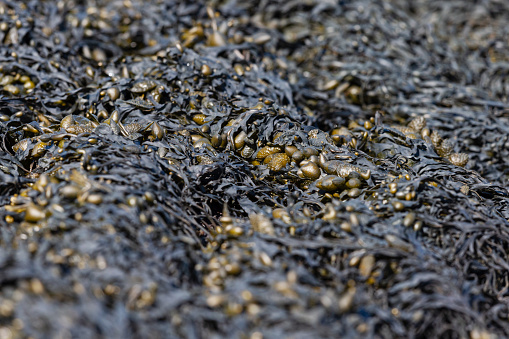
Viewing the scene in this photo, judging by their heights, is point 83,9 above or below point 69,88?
above

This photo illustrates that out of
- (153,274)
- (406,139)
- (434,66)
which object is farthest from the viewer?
(434,66)

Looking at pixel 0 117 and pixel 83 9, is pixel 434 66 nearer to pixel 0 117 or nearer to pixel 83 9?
pixel 83 9

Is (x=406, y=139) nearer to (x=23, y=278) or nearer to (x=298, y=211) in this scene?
(x=298, y=211)

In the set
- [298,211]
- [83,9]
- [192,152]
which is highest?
[83,9]

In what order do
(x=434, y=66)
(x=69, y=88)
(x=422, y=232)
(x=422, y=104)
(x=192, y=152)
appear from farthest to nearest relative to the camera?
(x=434, y=66) → (x=422, y=104) → (x=69, y=88) → (x=192, y=152) → (x=422, y=232)

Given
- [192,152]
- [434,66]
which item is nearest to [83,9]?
[192,152]

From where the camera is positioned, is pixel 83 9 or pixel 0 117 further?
pixel 83 9

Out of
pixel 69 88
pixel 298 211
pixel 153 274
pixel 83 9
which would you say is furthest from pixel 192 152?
pixel 83 9
